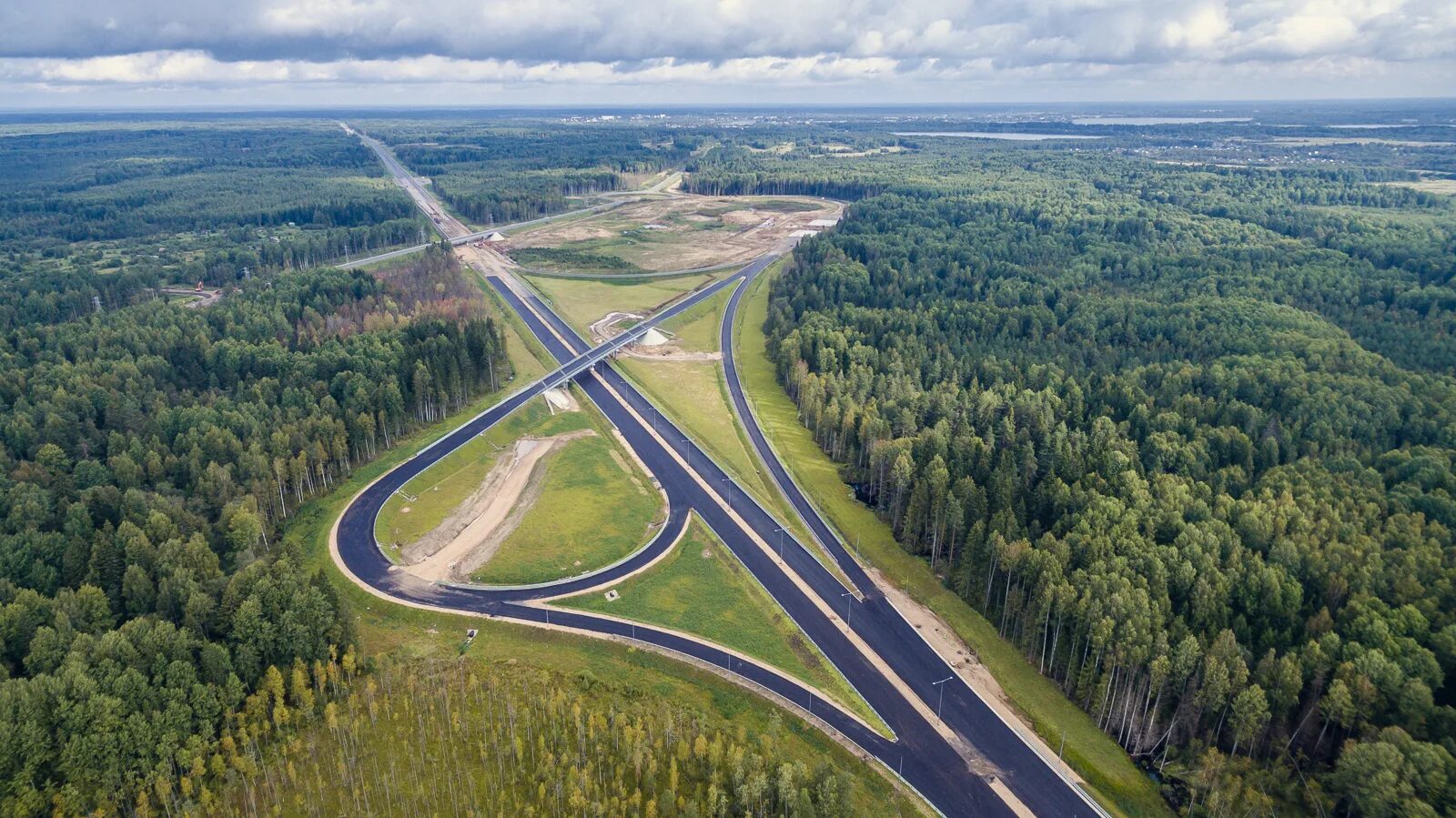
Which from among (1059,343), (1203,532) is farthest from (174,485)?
(1059,343)

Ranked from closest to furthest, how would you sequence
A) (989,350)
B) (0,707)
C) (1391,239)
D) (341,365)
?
1. (0,707)
2. (341,365)
3. (989,350)
4. (1391,239)

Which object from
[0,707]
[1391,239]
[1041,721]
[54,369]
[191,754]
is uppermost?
[1391,239]

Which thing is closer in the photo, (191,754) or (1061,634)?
(191,754)

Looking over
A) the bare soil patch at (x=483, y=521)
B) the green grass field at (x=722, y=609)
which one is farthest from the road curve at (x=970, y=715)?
the bare soil patch at (x=483, y=521)

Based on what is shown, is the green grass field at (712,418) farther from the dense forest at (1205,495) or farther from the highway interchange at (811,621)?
the dense forest at (1205,495)

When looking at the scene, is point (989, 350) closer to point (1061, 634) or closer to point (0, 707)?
point (1061, 634)

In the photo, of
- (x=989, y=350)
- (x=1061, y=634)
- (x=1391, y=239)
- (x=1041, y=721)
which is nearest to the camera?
(x=1041, y=721)

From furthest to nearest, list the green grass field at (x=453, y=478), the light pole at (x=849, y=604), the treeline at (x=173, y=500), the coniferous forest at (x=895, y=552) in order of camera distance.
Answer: the green grass field at (x=453, y=478) < the light pole at (x=849, y=604) < the coniferous forest at (x=895, y=552) < the treeline at (x=173, y=500)
